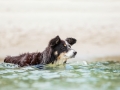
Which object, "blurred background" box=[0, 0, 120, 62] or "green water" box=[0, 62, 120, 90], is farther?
"blurred background" box=[0, 0, 120, 62]

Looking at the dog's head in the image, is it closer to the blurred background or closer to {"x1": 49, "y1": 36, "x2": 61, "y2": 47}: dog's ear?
{"x1": 49, "y1": 36, "x2": 61, "y2": 47}: dog's ear

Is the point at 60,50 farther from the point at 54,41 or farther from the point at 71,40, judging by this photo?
the point at 71,40

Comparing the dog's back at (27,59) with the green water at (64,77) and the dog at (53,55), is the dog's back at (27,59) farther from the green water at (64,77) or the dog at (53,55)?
the green water at (64,77)

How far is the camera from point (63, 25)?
612cm

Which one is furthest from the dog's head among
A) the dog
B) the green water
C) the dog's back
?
the dog's back

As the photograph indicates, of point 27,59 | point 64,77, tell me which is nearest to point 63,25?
point 27,59

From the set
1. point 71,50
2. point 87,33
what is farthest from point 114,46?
point 71,50

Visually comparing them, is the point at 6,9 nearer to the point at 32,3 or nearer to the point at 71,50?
the point at 32,3

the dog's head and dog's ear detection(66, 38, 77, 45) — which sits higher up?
dog's ear detection(66, 38, 77, 45)

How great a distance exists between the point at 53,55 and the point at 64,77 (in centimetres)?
123

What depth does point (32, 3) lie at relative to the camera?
634 cm

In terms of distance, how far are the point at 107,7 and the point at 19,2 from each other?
1.68m

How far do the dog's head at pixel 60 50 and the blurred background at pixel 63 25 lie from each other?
0.37 meters

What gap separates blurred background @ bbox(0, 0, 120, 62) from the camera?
19.8ft
